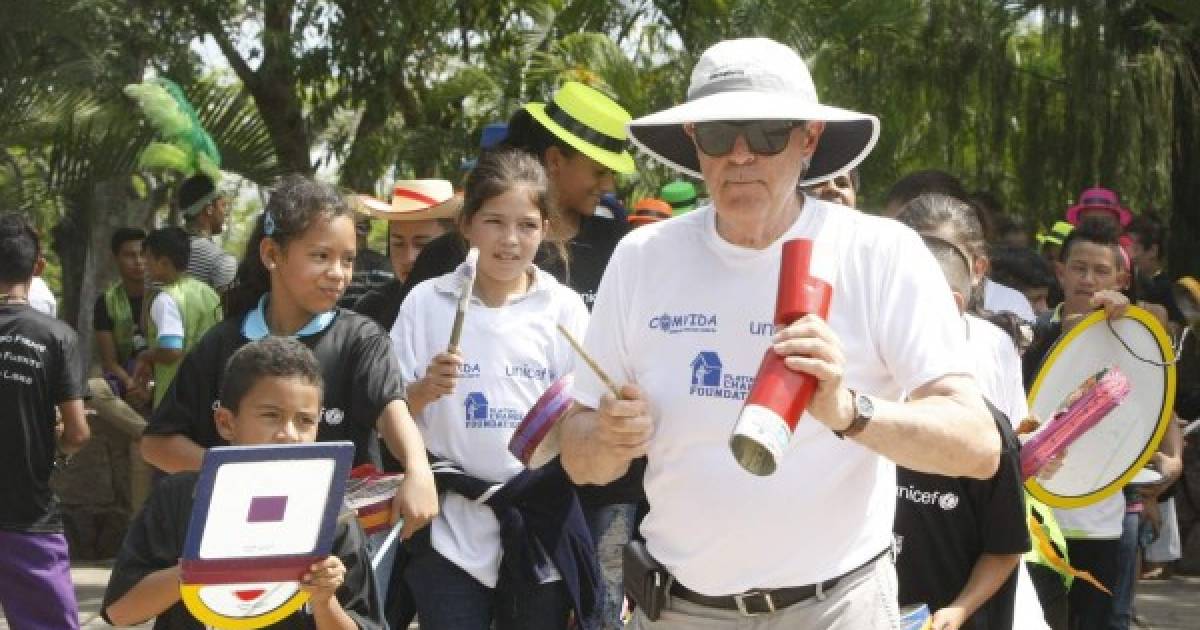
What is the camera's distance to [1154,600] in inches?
440

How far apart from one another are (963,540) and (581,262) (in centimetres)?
199

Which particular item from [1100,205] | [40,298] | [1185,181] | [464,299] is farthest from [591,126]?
[1185,181]

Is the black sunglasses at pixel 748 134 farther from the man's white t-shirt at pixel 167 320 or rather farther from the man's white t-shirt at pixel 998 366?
the man's white t-shirt at pixel 167 320

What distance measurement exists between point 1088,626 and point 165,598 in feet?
13.5

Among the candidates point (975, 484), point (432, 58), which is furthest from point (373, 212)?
point (432, 58)

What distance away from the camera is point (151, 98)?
15.3 metres

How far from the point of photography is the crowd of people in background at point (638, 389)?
384 centimetres

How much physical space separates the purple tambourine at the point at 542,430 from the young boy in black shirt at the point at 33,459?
4.04m

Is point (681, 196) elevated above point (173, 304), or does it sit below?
above

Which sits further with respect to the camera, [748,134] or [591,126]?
[591,126]

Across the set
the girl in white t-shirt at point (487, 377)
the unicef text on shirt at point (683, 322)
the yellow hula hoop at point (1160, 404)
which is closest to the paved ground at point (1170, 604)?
the yellow hula hoop at point (1160, 404)

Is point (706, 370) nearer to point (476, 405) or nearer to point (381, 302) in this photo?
point (476, 405)

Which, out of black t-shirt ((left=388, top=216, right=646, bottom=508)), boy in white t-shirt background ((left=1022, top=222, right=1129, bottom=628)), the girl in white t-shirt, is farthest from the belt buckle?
boy in white t-shirt background ((left=1022, top=222, right=1129, bottom=628))

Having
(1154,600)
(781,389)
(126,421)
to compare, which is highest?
(781,389)
